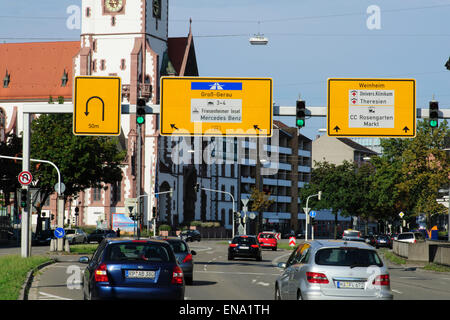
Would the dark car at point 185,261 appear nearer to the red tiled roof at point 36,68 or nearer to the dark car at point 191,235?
the dark car at point 191,235

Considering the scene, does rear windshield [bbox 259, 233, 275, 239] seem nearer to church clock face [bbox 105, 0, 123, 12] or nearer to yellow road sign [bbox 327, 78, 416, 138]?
yellow road sign [bbox 327, 78, 416, 138]

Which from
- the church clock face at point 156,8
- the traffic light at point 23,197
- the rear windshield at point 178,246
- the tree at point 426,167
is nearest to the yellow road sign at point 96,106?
the traffic light at point 23,197

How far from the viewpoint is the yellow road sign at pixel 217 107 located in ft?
93.9

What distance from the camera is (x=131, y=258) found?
14000 mm

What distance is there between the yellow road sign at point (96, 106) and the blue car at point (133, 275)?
577 inches

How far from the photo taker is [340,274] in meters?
13.7

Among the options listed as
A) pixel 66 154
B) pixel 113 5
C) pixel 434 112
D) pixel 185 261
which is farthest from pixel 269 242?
pixel 113 5

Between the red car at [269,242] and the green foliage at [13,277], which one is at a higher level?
the green foliage at [13,277]

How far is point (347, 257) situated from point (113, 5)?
278ft

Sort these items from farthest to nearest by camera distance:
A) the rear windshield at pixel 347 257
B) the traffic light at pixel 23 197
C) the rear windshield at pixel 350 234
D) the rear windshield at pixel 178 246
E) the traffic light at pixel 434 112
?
the rear windshield at pixel 350 234 < the traffic light at pixel 23 197 < the traffic light at pixel 434 112 < the rear windshield at pixel 178 246 < the rear windshield at pixel 347 257

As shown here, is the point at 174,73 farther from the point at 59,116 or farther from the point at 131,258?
the point at 131,258

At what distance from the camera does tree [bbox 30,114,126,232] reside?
64375mm
